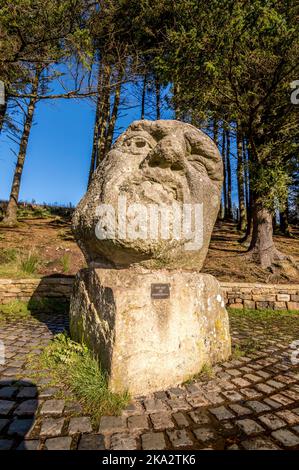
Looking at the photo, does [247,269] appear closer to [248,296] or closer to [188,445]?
[248,296]

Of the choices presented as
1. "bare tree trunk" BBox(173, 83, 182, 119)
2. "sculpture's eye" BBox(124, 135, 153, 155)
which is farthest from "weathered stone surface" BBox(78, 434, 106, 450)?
"bare tree trunk" BBox(173, 83, 182, 119)

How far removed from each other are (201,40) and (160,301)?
6263mm

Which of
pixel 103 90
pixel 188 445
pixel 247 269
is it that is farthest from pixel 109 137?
pixel 188 445

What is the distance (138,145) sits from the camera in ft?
10.5

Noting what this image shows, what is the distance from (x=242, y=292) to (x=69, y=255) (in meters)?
5.07

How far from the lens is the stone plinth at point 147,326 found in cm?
247

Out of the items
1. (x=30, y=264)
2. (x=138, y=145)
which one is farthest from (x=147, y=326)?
(x=30, y=264)

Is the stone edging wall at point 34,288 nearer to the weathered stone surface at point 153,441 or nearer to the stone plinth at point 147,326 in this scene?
the stone plinth at point 147,326

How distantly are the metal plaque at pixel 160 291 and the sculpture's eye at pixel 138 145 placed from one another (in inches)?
56.6

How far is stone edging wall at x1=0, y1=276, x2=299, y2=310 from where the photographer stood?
6.49m

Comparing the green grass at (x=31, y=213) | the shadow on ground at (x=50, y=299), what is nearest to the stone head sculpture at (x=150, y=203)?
the shadow on ground at (x=50, y=299)

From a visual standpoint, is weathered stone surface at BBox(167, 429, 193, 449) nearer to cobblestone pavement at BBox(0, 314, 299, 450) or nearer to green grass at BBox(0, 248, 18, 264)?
cobblestone pavement at BBox(0, 314, 299, 450)

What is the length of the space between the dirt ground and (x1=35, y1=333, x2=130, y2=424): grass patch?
416 centimetres

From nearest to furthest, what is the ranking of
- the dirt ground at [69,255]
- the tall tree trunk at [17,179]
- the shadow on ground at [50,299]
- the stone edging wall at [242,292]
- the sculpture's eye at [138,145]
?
the sculpture's eye at [138,145] < the shadow on ground at [50,299] < the stone edging wall at [242,292] < the dirt ground at [69,255] < the tall tree trunk at [17,179]
